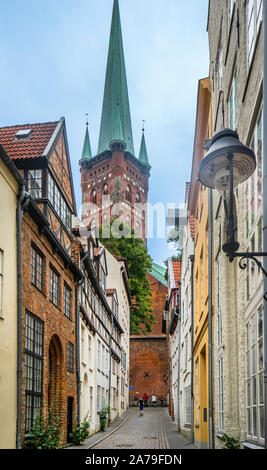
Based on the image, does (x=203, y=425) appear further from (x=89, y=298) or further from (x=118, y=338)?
(x=118, y=338)

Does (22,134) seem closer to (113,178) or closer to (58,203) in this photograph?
(58,203)

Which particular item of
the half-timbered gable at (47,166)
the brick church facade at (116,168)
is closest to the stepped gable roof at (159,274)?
the brick church facade at (116,168)

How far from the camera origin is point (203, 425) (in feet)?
56.3

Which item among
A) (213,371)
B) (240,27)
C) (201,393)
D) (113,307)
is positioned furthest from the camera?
(113,307)

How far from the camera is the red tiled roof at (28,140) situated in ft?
57.2

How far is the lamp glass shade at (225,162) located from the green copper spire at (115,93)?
8372cm

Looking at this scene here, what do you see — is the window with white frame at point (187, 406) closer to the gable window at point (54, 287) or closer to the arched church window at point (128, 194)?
the gable window at point (54, 287)

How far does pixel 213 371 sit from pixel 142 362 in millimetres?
41741

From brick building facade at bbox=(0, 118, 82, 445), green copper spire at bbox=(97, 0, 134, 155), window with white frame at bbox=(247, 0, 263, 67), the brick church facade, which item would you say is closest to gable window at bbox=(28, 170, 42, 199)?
brick building facade at bbox=(0, 118, 82, 445)

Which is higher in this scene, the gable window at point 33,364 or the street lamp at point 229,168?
the street lamp at point 229,168

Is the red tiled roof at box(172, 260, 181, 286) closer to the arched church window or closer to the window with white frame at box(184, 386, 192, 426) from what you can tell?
the window with white frame at box(184, 386, 192, 426)

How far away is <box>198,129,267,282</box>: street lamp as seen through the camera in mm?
4773
